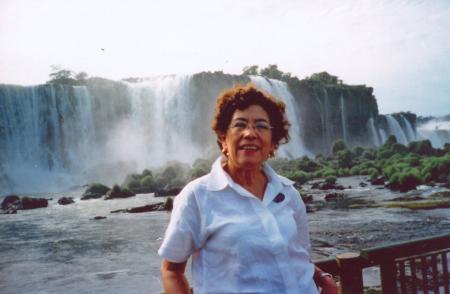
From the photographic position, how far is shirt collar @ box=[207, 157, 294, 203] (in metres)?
1.88

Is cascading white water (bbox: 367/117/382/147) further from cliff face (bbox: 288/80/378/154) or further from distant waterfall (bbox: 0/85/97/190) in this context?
distant waterfall (bbox: 0/85/97/190)

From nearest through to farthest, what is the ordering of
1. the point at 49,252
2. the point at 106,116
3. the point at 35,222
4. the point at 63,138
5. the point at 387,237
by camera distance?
the point at 387,237, the point at 49,252, the point at 35,222, the point at 63,138, the point at 106,116

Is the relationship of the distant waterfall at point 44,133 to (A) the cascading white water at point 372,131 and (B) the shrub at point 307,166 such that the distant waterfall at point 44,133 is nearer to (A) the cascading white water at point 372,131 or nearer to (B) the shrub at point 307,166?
(B) the shrub at point 307,166

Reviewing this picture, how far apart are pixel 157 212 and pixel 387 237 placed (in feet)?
28.7

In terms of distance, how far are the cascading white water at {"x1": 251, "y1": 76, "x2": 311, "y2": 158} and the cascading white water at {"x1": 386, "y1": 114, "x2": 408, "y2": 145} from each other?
1465 cm

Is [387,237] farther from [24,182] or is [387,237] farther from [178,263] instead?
[24,182]

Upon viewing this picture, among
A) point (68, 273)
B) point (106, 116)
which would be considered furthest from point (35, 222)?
point (106, 116)

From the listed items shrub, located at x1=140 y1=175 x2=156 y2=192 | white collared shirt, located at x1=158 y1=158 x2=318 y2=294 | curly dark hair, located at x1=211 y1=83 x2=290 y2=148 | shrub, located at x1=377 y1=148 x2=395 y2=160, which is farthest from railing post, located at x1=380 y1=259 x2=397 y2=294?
shrub, located at x1=377 y1=148 x2=395 y2=160

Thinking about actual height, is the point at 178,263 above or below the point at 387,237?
above

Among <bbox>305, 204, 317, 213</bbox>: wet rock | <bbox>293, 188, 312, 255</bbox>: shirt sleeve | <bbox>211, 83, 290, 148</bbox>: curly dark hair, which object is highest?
<bbox>211, 83, 290, 148</bbox>: curly dark hair

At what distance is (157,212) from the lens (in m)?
16.7

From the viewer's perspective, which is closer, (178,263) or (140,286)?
(178,263)

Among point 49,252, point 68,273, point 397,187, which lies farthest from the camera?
point 397,187

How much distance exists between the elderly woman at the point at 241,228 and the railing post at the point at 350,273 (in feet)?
2.90
